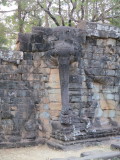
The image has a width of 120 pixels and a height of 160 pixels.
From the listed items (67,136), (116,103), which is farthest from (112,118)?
(67,136)

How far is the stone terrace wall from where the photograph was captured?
26.2ft

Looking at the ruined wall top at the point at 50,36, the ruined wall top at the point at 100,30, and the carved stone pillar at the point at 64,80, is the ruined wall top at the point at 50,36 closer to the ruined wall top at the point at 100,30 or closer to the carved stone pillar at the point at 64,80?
the ruined wall top at the point at 100,30

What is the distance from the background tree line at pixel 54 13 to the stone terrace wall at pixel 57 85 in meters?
8.09

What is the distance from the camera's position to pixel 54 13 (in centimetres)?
1828

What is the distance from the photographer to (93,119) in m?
8.88

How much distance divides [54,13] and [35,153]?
510 inches

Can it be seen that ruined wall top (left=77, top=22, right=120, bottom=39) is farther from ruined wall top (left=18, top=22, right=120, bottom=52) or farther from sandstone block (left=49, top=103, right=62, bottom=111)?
sandstone block (left=49, top=103, right=62, bottom=111)

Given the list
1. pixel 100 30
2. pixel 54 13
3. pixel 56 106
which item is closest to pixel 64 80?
pixel 56 106

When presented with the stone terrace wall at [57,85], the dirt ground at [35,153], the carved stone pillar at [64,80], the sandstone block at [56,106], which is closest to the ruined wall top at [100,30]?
the stone terrace wall at [57,85]

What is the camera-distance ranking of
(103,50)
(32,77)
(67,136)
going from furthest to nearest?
(103,50), (32,77), (67,136)

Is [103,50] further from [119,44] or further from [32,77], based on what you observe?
[32,77]

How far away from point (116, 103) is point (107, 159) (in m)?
3.58

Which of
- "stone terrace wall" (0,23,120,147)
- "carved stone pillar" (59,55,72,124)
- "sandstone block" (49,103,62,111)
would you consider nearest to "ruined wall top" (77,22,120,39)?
"stone terrace wall" (0,23,120,147)

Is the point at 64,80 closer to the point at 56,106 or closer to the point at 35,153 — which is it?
the point at 56,106
